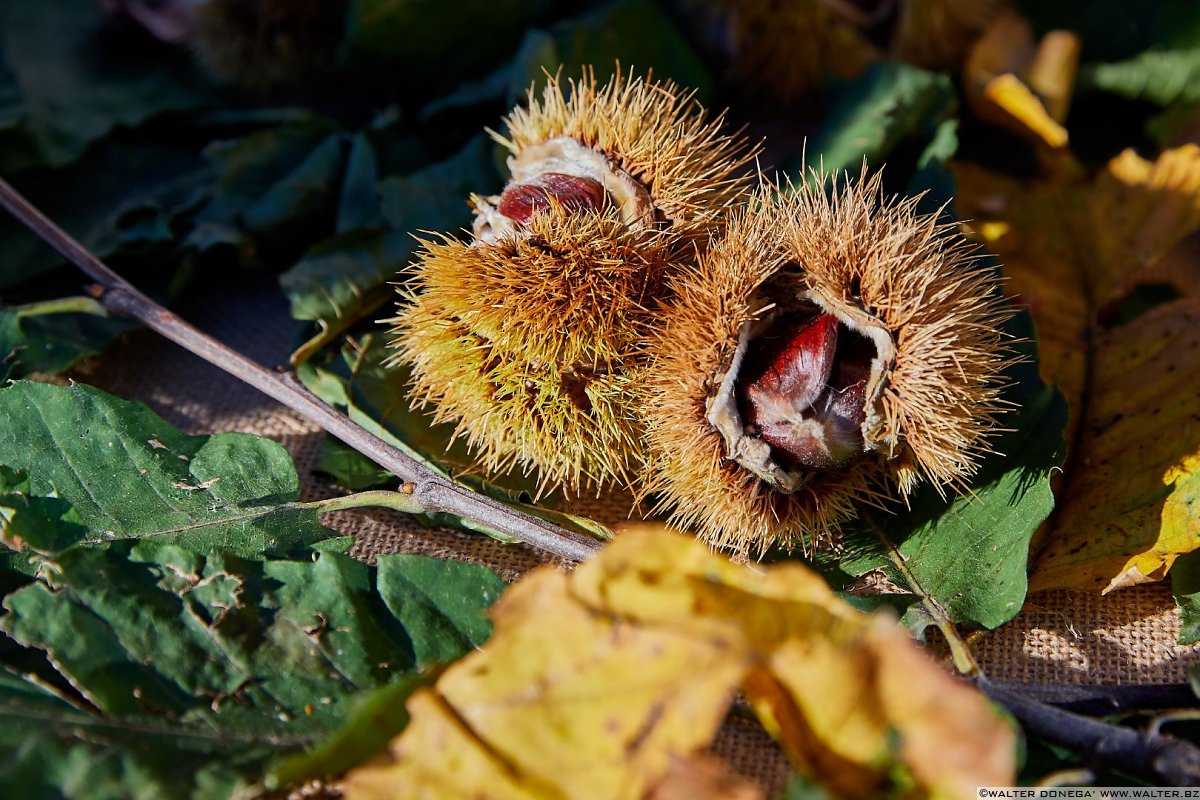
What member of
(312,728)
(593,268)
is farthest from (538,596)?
(593,268)

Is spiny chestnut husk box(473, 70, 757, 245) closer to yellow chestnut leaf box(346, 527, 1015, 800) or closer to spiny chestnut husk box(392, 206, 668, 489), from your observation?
spiny chestnut husk box(392, 206, 668, 489)

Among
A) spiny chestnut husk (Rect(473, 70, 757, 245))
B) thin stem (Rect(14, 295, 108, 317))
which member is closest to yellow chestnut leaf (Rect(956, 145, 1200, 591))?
spiny chestnut husk (Rect(473, 70, 757, 245))

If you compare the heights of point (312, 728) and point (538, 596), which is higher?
point (538, 596)

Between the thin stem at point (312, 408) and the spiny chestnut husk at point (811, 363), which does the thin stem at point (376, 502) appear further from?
the spiny chestnut husk at point (811, 363)

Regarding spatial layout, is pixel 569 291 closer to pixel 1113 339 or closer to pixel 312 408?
pixel 312 408

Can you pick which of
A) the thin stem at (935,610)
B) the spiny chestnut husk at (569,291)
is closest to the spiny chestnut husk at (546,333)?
the spiny chestnut husk at (569,291)

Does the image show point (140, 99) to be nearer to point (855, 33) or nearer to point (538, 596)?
point (855, 33)

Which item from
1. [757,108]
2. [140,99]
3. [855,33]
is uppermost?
[855,33]
